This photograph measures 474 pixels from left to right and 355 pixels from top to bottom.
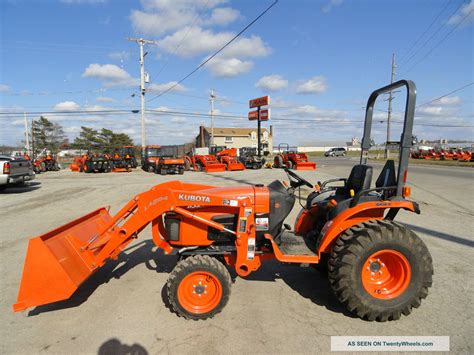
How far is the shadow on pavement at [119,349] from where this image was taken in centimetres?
250

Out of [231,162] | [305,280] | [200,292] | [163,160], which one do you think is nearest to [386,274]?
[305,280]

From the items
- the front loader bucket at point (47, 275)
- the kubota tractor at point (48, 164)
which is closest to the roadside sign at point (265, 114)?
the kubota tractor at point (48, 164)

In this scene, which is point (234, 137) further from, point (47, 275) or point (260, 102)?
point (47, 275)

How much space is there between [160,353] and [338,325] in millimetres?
1647

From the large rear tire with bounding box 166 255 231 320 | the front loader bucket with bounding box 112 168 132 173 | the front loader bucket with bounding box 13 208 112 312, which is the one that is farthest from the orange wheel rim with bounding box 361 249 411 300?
the front loader bucket with bounding box 112 168 132 173

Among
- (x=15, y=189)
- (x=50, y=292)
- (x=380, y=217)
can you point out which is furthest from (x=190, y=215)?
(x=15, y=189)

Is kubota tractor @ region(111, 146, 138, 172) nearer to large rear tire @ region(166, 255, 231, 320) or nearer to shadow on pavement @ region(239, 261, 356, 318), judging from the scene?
shadow on pavement @ region(239, 261, 356, 318)

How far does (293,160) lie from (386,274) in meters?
20.3

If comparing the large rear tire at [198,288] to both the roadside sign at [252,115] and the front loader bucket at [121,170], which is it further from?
A: the roadside sign at [252,115]

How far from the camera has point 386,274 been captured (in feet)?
10.3

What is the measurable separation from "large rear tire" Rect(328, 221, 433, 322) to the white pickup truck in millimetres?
12044

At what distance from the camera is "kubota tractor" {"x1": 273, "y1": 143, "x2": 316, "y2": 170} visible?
71.9ft

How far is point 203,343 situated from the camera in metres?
2.60

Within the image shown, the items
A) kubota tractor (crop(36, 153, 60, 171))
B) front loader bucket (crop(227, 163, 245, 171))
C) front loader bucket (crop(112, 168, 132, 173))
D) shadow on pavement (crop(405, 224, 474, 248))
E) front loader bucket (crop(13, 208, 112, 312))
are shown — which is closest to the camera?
front loader bucket (crop(13, 208, 112, 312))
